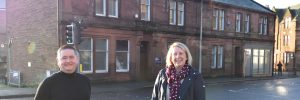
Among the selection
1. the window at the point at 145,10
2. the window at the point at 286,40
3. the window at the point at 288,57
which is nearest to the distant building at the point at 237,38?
the window at the point at 145,10

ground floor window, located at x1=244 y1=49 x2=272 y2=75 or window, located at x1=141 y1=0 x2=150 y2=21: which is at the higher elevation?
window, located at x1=141 y1=0 x2=150 y2=21

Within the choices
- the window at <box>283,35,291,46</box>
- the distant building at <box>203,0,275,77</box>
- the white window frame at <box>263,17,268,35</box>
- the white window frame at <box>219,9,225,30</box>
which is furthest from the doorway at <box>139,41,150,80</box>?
the window at <box>283,35,291,46</box>

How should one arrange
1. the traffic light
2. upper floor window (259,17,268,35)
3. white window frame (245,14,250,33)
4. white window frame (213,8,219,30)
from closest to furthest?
1. the traffic light
2. white window frame (213,8,219,30)
3. white window frame (245,14,250,33)
4. upper floor window (259,17,268,35)

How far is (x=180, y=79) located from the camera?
4203 millimetres

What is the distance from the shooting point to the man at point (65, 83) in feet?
11.0

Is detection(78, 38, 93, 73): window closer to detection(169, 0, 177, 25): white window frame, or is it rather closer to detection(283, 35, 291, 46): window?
detection(169, 0, 177, 25): white window frame

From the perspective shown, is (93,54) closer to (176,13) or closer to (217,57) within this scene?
(176,13)

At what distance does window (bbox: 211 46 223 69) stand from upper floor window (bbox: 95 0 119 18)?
1202 centimetres

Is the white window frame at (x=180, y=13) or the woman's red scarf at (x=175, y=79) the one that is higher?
the white window frame at (x=180, y=13)

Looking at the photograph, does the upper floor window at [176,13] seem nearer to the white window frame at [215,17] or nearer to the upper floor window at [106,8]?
the white window frame at [215,17]

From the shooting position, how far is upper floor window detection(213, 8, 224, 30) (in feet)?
102

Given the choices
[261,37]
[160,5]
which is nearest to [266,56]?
[261,37]

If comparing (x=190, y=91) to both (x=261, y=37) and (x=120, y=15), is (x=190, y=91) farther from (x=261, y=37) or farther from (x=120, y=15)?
(x=261, y=37)

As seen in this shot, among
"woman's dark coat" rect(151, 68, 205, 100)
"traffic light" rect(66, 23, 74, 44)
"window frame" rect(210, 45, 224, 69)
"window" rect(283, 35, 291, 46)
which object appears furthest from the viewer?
"window" rect(283, 35, 291, 46)
